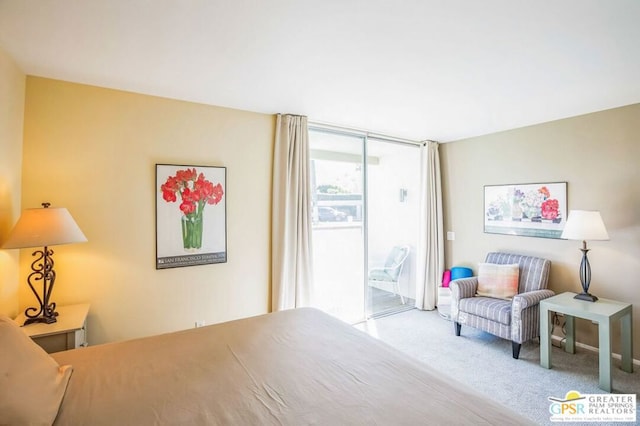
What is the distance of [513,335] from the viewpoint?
9.89 ft

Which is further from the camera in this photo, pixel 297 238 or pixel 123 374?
pixel 297 238

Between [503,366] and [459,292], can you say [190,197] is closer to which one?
[459,292]

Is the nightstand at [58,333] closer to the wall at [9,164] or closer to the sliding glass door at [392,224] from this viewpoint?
the wall at [9,164]

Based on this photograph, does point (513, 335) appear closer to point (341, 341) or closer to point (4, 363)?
point (341, 341)

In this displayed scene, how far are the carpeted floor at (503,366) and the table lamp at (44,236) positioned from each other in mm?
3182

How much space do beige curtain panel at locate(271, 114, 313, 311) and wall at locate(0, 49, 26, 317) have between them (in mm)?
2045

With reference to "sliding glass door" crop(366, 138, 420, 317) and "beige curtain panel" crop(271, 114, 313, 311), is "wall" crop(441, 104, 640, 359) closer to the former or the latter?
"sliding glass door" crop(366, 138, 420, 317)

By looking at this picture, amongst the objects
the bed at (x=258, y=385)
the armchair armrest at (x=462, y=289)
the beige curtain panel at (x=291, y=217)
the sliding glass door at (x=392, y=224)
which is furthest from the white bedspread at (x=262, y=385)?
the sliding glass door at (x=392, y=224)

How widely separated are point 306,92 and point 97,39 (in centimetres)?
152

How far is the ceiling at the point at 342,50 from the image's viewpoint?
1.58 metres

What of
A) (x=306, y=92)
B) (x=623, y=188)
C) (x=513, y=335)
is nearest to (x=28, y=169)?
(x=306, y=92)

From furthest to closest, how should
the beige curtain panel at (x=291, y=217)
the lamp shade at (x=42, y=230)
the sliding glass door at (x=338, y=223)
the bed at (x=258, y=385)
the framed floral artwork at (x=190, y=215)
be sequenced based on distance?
the sliding glass door at (x=338, y=223)
the beige curtain panel at (x=291, y=217)
the framed floral artwork at (x=190, y=215)
the lamp shade at (x=42, y=230)
the bed at (x=258, y=385)

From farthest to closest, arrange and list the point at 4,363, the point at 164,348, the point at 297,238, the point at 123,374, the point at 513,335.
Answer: the point at 297,238
the point at 513,335
the point at 164,348
the point at 123,374
the point at 4,363

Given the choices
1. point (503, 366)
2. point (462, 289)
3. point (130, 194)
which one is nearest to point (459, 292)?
point (462, 289)
